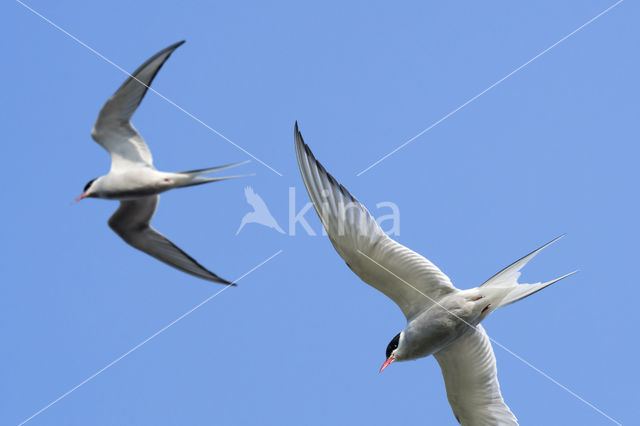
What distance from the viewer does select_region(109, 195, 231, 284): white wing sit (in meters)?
8.33

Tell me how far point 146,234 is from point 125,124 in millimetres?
1245

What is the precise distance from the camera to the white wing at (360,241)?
7.38 meters

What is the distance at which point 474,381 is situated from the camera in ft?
26.9

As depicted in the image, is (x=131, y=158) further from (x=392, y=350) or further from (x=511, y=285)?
(x=511, y=285)

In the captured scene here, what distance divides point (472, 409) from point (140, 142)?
3893 mm

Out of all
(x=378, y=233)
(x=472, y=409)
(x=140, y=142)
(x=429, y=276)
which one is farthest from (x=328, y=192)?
(x=472, y=409)

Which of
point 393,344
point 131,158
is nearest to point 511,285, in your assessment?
point 393,344

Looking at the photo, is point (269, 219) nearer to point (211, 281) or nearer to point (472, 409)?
point (211, 281)

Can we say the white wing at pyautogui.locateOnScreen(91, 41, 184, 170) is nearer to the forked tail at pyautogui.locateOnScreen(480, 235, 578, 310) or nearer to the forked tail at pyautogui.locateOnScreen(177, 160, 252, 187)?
the forked tail at pyautogui.locateOnScreen(177, 160, 252, 187)

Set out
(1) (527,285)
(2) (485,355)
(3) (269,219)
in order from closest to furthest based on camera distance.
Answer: (1) (527,285) → (2) (485,355) → (3) (269,219)

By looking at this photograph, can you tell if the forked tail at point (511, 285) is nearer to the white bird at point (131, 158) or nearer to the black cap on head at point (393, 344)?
the black cap on head at point (393, 344)

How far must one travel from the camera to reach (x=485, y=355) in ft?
26.4

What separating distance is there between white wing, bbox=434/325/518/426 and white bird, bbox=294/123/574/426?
14 mm

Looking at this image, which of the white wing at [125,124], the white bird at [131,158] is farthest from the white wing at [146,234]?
the white wing at [125,124]
